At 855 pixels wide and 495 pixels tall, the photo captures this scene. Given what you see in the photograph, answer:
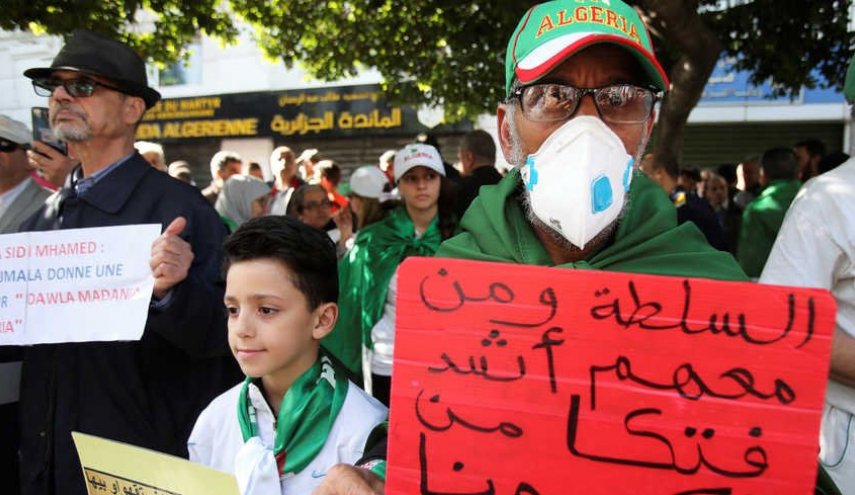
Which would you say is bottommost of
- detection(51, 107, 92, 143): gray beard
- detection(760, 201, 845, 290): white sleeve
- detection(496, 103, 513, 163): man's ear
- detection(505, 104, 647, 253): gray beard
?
detection(760, 201, 845, 290): white sleeve

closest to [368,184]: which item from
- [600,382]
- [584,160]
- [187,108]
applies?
[584,160]

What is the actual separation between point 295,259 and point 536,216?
85 cm

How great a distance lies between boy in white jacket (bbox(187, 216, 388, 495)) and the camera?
1.91m

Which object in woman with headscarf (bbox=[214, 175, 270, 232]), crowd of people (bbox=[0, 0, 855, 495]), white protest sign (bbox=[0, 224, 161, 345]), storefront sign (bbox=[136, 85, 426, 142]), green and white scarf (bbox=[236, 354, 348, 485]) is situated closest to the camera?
crowd of people (bbox=[0, 0, 855, 495])

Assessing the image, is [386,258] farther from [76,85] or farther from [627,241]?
[627,241]

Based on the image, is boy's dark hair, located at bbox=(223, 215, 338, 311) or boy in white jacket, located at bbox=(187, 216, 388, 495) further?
boy's dark hair, located at bbox=(223, 215, 338, 311)

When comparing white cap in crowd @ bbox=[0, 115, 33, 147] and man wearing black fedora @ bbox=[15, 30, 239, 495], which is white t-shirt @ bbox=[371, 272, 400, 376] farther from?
white cap in crowd @ bbox=[0, 115, 33, 147]

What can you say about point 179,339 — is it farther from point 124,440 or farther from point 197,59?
point 197,59

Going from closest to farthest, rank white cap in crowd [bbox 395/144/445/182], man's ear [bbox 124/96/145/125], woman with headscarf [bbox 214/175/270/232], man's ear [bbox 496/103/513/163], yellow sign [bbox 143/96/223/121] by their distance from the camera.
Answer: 1. man's ear [bbox 496/103/513/163]
2. man's ear [bbox 124/96/145/125]
3. white cap in crowd [bbox 395/144/445/182]
4. woman with headscarf [bbox 214/175/270/232]
5. yellow sign [bbox 143/96/223/121]

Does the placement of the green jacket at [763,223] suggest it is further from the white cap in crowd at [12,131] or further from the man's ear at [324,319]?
the white cap in crowd at [12,131]

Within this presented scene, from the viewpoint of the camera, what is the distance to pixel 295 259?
212cm

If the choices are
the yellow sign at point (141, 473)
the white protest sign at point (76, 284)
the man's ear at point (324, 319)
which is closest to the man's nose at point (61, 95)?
the white protest sign at point (76, 284)

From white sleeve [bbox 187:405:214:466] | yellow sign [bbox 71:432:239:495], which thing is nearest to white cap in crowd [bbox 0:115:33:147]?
white sleeve [bbox 187:405:214:466]

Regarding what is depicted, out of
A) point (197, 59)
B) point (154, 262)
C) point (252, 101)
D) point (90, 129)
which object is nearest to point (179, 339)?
point (154, 262)
